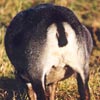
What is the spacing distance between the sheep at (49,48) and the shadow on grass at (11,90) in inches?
28.4

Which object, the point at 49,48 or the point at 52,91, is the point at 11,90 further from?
the point at 49,48

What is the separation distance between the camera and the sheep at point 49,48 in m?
4.29

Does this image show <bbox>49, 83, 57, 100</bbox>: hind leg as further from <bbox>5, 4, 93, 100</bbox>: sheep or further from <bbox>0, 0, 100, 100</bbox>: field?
<bbox>5, 4, 93, 100</bbox>: sheep

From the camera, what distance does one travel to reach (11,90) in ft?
18.9

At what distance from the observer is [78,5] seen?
9.37m

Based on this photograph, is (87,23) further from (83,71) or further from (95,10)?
(83,71)

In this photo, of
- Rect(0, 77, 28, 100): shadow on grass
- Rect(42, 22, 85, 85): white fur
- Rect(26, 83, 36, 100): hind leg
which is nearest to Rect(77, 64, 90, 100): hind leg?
Rect(42, 22, 85, 85): white fur

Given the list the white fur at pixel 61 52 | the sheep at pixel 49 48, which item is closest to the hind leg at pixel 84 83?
the sheep at pixel 49 48

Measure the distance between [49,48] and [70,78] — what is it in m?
1.56

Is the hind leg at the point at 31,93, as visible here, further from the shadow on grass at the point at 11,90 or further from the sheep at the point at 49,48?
the sheep at the point at 49,48

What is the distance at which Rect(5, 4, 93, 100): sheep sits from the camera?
4.29 meters

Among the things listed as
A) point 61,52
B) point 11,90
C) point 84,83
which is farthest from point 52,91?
point 61,52

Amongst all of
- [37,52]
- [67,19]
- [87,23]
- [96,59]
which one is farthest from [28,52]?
[87,23]

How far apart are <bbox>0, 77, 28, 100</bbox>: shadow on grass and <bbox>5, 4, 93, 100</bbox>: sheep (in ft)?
2.37
